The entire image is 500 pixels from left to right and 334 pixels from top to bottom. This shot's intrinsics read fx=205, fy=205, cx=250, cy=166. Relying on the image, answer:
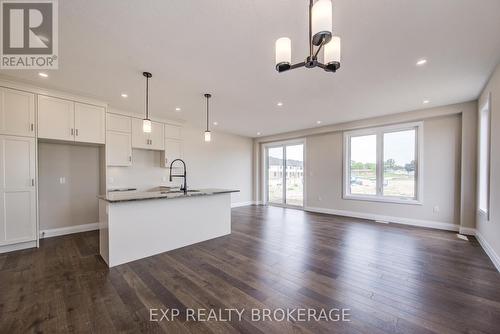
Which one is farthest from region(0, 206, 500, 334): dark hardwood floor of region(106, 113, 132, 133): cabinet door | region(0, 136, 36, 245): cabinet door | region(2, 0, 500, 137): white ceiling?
region(2, 0, 500, 137): white ceiling

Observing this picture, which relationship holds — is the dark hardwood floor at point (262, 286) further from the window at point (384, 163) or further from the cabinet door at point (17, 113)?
the cabinet door at point (17, 113)

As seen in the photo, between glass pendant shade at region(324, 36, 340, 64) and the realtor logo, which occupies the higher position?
the realtor logo

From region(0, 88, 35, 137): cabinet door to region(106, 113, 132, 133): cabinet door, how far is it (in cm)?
115

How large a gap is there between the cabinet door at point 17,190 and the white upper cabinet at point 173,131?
2.50m

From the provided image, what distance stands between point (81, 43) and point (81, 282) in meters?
2.71

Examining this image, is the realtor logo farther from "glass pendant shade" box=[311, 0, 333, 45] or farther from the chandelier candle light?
"glass pendant shade" box=[311, 0, 333, 45]

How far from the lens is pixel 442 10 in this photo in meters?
1.79

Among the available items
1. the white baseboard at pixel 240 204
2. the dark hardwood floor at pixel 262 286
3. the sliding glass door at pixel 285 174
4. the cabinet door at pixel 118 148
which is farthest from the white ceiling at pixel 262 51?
the white baseboard at pixel 240 204

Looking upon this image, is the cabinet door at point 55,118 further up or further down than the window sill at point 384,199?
further up

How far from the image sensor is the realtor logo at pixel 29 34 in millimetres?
1871

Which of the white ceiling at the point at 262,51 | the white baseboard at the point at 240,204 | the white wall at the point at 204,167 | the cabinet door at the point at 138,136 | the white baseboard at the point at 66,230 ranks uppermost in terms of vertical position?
the white ceiling at the point at 262,51

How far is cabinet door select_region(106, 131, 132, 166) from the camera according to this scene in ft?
14.4

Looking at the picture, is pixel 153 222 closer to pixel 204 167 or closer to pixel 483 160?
pixel 204 167

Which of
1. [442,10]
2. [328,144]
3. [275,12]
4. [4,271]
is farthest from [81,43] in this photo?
[328,144]
